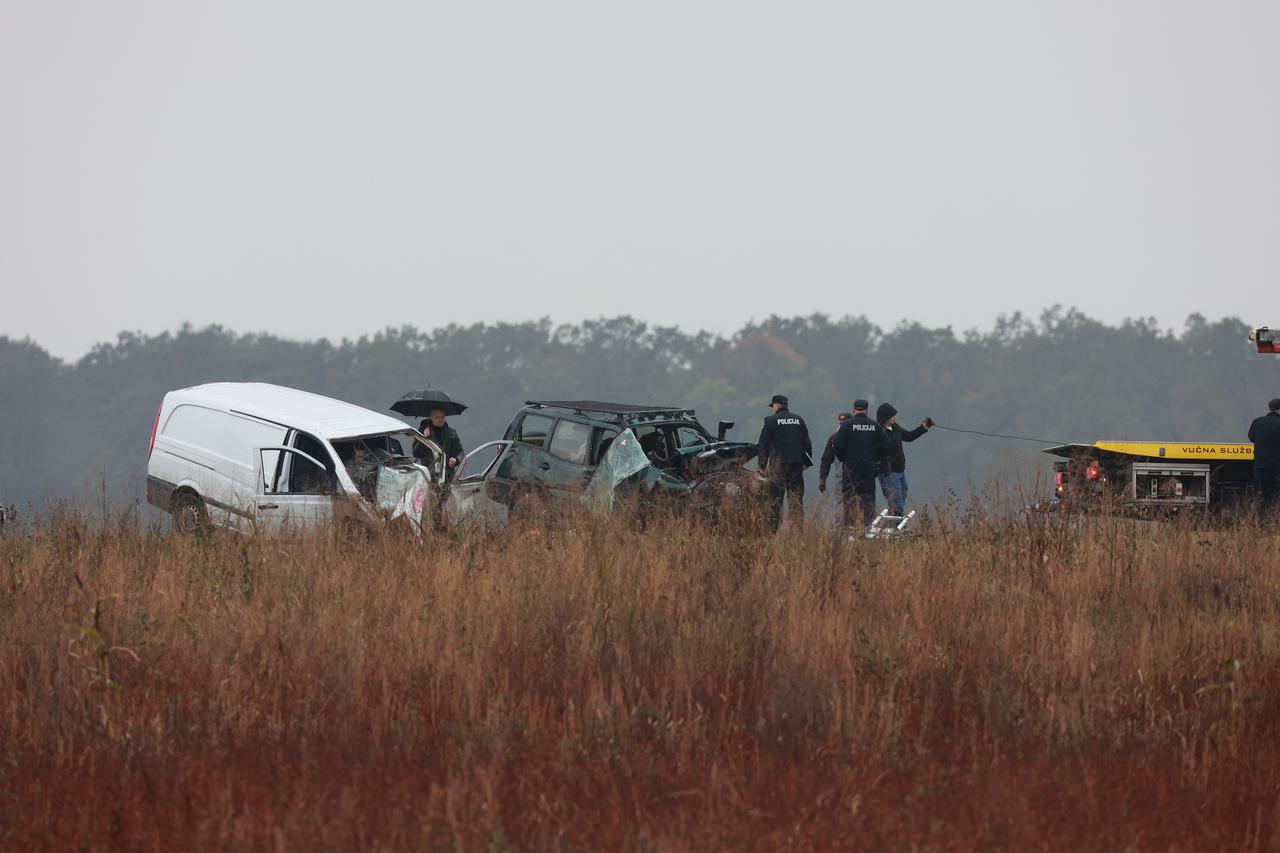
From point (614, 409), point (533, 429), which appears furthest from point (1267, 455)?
point (533, 429)

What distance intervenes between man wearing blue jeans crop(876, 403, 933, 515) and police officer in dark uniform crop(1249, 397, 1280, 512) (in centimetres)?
372

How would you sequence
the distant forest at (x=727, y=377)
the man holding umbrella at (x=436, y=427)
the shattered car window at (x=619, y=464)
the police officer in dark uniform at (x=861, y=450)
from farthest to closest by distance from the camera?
the distant forest at (x=727, y=377) → the police officer in dark uniform at (x=861, y=450) → the man holding umbrella at (x=436, y=427) → the shattered car window at (x=619, y=464)

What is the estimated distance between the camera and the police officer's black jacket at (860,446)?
53.3 feet

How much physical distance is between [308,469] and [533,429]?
2576 millimetres

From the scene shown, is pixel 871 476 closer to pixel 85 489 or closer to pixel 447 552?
pixel 447 552

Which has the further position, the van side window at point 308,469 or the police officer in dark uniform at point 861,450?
the police officer in dark uniform at point 861,450

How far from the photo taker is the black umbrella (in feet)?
52.4

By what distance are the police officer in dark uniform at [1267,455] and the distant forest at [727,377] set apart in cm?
8631

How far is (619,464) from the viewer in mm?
14484

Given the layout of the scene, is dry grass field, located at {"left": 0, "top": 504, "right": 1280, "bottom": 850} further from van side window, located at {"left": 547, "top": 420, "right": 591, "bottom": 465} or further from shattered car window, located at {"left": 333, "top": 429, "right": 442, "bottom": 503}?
van side window, located at {"left": 547, "top": 420, "right": 591, "bottom": 465}

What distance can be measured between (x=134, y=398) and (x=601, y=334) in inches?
1716

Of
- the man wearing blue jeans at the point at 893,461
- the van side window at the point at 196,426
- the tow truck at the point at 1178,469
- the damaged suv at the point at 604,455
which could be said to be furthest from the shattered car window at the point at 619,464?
the tow truck at the point at 1178,469

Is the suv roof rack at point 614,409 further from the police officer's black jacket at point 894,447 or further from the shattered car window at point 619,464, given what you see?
the police officer's black jacket at point 894,447

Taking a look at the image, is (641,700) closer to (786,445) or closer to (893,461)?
(786,445)
